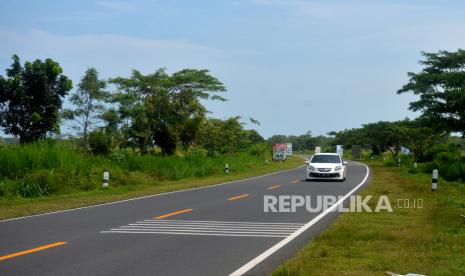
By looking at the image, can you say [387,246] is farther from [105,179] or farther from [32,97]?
[32,97]

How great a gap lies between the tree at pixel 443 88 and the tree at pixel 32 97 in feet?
81.6

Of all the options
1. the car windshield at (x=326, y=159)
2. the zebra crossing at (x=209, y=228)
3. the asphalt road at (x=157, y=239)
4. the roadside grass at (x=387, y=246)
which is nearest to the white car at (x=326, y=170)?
the car windshield at (x=326, y=159)

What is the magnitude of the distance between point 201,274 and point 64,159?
58.2 ft

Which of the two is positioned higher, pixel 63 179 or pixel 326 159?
pixel 326 159

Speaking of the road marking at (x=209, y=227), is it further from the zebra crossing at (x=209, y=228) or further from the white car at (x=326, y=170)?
the white car at (x=326, y=170)

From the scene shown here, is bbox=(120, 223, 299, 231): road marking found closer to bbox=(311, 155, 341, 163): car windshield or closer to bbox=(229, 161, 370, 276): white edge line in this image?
bbox=(229, 161, 370, 276): white edge line

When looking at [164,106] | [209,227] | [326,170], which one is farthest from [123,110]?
[209,227]

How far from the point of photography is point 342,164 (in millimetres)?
30406

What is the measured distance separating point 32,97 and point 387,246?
29.9 meters

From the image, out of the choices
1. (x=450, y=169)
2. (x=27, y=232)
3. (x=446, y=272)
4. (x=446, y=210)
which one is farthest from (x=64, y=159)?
(x=450, y=169)

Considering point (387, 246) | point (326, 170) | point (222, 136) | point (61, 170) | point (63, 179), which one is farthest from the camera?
point (222, 136)

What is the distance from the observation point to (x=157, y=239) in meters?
10.6

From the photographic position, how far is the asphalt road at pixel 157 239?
8.05m

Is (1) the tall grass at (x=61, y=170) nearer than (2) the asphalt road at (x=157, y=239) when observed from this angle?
No
